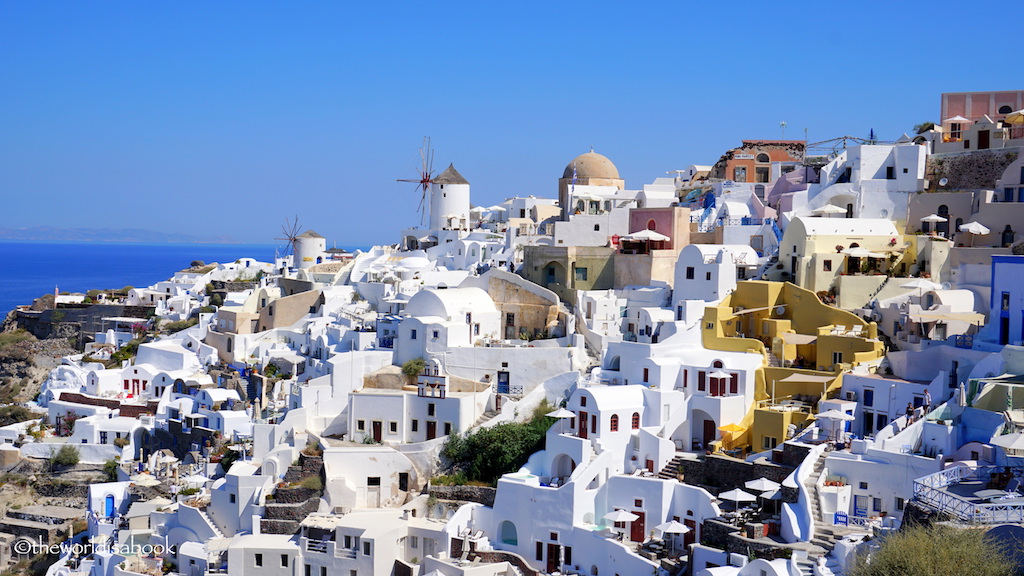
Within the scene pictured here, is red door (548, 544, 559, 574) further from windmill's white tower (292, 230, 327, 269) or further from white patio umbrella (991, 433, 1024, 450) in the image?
windmill's white tower (292, 230, 327, 269)

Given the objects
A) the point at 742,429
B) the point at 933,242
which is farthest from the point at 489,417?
the point at 933,242

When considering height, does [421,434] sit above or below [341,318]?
below

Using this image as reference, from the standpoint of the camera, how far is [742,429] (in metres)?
29.4

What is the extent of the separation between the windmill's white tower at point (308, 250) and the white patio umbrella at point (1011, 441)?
41167mm

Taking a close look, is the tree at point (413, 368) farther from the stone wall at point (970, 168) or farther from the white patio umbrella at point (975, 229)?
the stone wall at point (970, 168)

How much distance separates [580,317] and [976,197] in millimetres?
12874

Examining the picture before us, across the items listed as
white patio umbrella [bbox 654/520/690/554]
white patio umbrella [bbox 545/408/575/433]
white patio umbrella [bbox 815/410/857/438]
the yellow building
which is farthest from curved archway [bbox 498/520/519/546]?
white patio umbrella [bbox 815/410/857/438]

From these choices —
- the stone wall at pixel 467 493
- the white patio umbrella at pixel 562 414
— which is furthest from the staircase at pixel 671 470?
the stone wall at pixel 467 493

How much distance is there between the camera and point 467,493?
101 ft

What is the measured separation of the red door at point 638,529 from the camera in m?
27.8

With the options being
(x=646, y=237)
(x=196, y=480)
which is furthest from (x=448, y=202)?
(x=196, y=480)

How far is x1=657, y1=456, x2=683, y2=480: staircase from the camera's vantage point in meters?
28.7

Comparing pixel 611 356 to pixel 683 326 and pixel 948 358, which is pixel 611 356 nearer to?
pixel 683 326

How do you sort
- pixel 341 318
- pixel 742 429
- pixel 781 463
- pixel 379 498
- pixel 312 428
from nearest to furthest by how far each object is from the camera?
pixel 781 463 → pixel 742 429 → pixel 379 498 → pixel 312 428 → pixel 341 318
